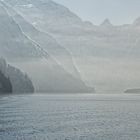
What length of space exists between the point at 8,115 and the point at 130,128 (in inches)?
2203

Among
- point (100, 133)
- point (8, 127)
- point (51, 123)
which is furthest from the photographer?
point (51, 123)

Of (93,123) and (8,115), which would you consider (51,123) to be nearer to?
(93,123)

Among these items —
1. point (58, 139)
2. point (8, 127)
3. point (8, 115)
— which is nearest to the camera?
point (58, 139)

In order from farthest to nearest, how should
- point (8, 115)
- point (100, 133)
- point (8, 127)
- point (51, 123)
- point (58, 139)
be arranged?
point (8, 115) → point (51, 123) → point (8, 127) → point (100, 133) → point (58, 139)

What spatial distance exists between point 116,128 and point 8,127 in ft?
106

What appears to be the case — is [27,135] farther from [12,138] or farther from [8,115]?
[8,115]

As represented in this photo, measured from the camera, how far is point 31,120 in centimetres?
15912

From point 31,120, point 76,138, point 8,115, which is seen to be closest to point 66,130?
point 76,138

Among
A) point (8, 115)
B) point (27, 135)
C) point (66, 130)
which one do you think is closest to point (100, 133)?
point (66, 130)

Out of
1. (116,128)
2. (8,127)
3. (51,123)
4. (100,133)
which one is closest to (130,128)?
(116,128)

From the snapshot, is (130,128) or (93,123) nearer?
(130,128)

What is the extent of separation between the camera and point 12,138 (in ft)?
382

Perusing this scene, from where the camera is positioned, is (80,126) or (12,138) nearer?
(12,138)

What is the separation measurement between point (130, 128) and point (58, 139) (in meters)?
32.0
